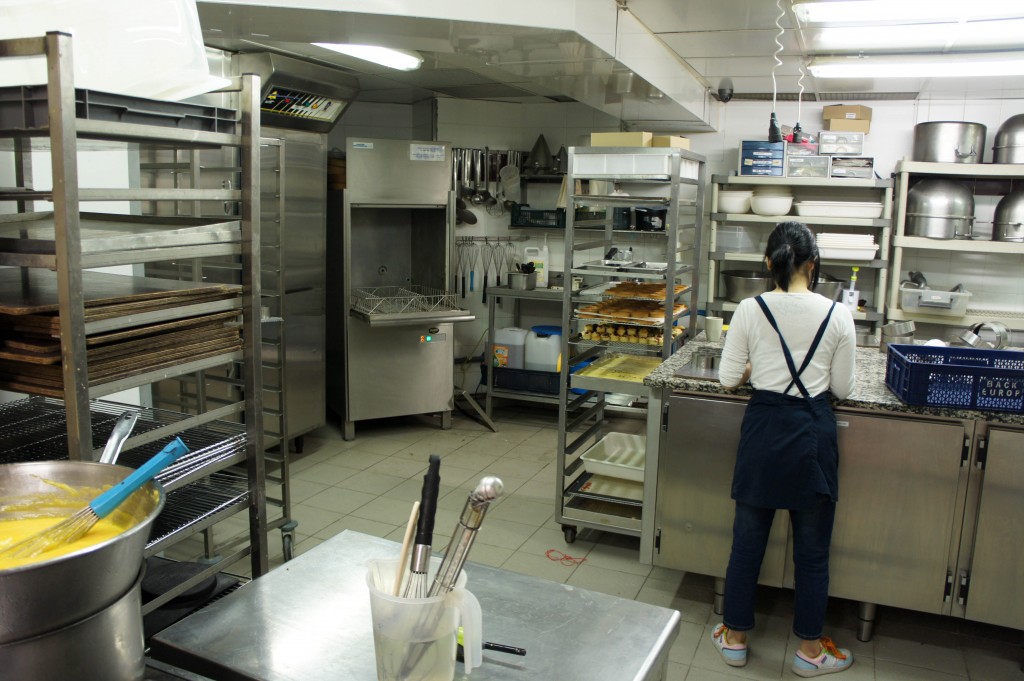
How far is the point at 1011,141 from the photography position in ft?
16.1

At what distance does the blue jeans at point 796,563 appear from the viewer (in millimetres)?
2777

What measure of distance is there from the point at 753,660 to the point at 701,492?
65 cm

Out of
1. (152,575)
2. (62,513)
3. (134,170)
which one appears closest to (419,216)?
(134,170)

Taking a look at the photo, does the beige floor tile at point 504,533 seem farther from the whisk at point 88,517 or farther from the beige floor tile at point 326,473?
the whisk at point 88,517

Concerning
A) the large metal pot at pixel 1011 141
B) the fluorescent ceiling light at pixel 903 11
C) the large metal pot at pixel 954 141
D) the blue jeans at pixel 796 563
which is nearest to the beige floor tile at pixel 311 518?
the blue jeans at pixel 796 563

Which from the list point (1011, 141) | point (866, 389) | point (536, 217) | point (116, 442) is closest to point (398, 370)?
point (536, 217)

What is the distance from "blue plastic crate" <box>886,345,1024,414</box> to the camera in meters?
2.73

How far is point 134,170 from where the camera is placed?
3205 mm

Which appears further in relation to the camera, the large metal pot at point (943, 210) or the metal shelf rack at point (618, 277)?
the large metal pot at point (943, 210)

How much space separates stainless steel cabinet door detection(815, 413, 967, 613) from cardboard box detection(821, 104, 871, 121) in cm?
325

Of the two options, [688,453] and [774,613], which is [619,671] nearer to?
[688,453]

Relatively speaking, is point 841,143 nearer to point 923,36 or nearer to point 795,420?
point 923,36

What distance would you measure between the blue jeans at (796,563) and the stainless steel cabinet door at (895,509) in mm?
185

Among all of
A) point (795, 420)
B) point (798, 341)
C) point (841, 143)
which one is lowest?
point (795, 420)
